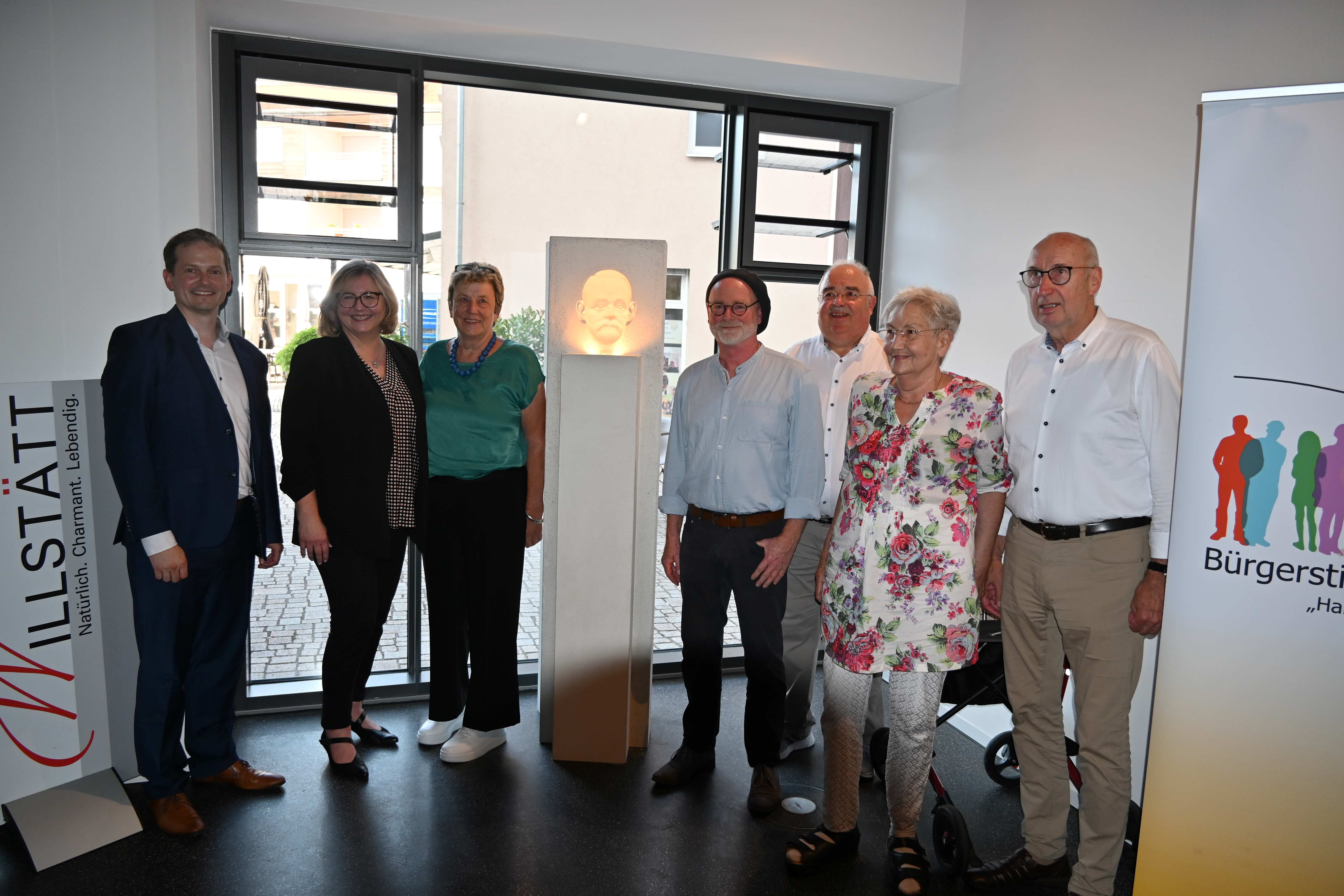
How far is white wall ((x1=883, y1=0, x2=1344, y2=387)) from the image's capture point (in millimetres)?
2623

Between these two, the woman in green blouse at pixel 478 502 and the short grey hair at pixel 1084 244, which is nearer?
the short grey hair at pixel 1084 244

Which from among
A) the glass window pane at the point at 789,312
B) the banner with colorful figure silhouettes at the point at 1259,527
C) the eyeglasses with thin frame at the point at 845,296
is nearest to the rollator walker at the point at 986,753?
the banner with colorful figure silhouettes at the point at 1259,527

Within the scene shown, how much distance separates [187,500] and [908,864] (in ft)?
8.11

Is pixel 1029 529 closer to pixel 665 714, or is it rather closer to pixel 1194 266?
pixel 1194 266

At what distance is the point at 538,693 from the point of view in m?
3.82

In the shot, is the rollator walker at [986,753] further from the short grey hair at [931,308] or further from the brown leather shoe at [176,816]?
the brown leather shoe at [176,816]

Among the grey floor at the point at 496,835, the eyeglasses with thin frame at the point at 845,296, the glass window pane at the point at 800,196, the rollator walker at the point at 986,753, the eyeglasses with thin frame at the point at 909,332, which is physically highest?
the glass window pane at the point at 800,196

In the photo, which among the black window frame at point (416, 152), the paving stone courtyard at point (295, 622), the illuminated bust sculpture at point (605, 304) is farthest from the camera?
the paving stone courtyard at point (295, 622)

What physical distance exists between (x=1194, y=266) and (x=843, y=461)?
1396mm

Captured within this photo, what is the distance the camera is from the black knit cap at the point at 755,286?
3027mm

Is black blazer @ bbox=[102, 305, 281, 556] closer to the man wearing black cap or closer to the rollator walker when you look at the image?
the man wearing black cap

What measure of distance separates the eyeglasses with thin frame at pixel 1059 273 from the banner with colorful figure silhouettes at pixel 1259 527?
541 millimetres

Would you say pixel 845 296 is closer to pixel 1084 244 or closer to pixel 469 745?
pixel 1084 244

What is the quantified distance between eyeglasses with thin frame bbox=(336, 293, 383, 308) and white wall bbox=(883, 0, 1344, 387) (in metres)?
2.50
